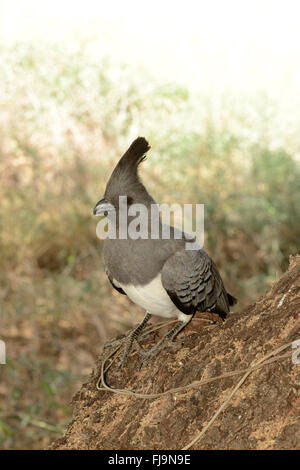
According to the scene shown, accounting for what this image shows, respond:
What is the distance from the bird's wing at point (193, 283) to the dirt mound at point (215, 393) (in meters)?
0.16

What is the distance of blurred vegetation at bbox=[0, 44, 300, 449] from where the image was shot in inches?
238

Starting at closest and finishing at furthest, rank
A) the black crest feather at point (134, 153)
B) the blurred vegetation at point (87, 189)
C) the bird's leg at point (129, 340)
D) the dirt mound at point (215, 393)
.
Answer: the dirt mound at point (215, 393) < the black crest feather at point (134, 153) < the bird's leg at point (129, 340) < the blurred vegetation at point (87, 189)

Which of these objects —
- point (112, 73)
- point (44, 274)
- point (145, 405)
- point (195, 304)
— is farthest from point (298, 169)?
point (145, 405)

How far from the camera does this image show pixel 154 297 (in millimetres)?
2965

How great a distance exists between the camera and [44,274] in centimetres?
686

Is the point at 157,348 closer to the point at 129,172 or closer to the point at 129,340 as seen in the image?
the point at 129,340

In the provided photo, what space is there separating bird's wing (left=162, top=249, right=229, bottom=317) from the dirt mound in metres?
0.16

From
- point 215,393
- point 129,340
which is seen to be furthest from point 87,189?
point 215,393

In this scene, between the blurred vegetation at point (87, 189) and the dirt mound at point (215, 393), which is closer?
the dirt mound at point (215, 393)

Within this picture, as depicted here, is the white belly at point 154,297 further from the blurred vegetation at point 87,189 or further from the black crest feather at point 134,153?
the blurred vegetation at point 87,189

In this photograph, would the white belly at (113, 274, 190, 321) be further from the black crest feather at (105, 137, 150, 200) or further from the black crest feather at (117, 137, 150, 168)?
the black crest feather at (117, 137, 150, 168)

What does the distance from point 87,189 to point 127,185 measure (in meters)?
4.31

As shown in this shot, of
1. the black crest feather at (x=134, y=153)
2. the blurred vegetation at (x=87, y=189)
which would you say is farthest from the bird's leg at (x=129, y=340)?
the blurred vegetation at (x=87, y=189)

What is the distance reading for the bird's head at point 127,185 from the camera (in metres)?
2.90
